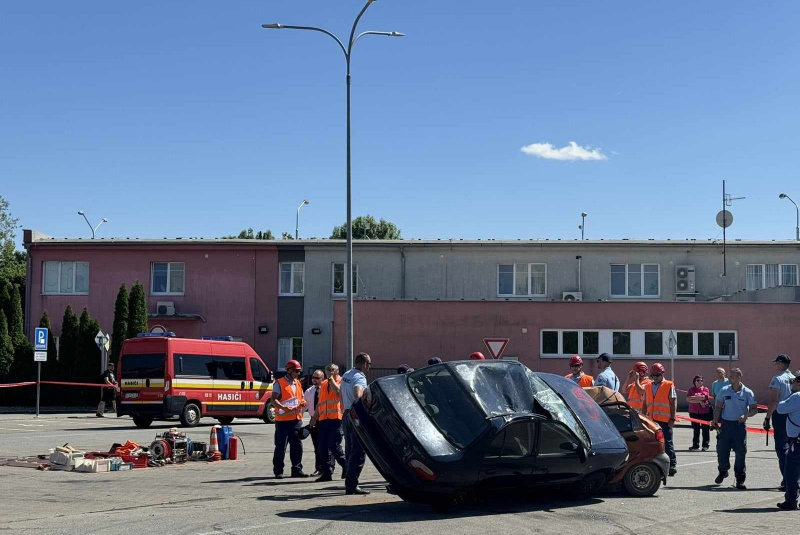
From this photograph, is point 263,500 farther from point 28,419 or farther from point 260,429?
point 28,419

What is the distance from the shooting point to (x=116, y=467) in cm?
1598

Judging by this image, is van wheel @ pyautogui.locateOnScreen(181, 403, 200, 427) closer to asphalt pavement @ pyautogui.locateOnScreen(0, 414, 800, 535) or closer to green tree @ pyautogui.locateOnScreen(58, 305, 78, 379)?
asphalt pavement @ pyautogui.locateOnScreen(0, 414, 800, 535)

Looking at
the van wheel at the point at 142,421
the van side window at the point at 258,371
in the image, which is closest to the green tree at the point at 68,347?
the van side window at the point at 258,371

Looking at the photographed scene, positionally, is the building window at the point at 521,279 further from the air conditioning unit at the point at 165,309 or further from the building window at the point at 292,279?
the air conditioning unit at the point at 165,309

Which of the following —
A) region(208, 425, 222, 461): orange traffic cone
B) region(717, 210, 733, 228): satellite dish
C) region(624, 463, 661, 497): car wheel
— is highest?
region(717, 210, 733, 228): satellite dish

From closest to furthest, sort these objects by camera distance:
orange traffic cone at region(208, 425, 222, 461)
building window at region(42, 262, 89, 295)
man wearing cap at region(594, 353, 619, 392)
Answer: man wearing cap at region(594, 353, 619, 392) < orange traffic cone at region(208, 425, 222, 461) < building window at region(42, 262, 89, 295)

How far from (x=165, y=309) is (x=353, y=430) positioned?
101 feet

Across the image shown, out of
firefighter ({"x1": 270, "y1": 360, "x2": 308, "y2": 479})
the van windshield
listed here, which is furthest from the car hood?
the van windshield

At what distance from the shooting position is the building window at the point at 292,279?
42938 mm

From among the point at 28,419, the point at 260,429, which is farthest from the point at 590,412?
the point at 28,419

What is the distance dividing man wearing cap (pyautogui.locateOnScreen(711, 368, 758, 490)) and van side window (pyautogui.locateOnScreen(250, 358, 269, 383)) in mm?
16973

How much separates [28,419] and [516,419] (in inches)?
955

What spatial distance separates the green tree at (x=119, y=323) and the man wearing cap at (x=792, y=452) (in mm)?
31060

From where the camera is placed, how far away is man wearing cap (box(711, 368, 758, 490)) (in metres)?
14.0
